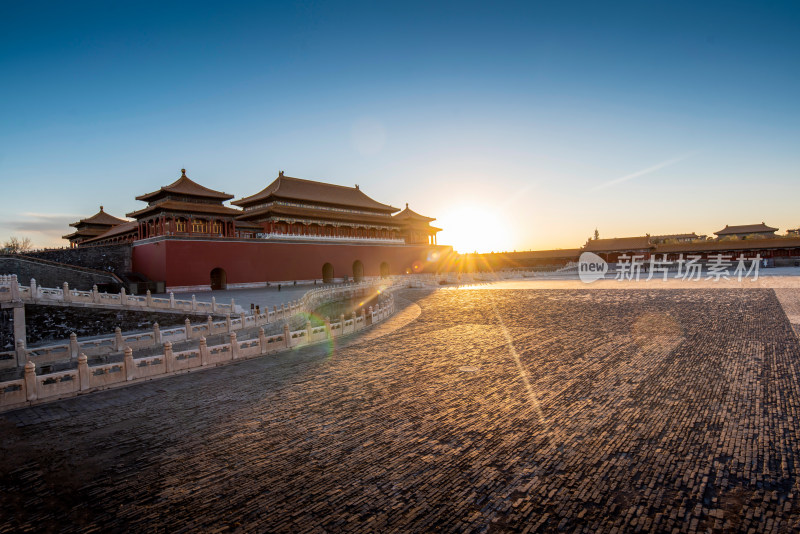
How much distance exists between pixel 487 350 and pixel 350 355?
13.0 feet

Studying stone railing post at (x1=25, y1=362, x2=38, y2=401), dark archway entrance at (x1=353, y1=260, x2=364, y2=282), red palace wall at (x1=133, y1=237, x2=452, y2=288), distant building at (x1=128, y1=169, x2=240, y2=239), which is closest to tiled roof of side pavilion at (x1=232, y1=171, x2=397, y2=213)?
red palace wall at (x1=133, y1=237, x2=452, y2=288)

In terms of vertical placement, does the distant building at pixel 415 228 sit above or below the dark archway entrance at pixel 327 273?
above

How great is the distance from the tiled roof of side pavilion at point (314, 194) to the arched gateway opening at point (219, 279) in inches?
318

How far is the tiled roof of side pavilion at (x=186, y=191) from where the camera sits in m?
28.6

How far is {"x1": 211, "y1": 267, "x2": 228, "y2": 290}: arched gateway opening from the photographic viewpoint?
30562mm

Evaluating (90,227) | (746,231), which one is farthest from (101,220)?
(746,231)

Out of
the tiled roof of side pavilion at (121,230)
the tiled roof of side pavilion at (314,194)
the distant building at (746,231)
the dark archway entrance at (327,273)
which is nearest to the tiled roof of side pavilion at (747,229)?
the distant building at (746,231)

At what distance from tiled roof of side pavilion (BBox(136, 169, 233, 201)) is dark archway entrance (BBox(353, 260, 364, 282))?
1420cm

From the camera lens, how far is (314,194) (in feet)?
131

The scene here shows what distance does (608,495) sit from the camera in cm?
443

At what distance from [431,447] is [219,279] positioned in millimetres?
28897

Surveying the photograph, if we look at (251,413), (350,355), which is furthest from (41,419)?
(350,355)

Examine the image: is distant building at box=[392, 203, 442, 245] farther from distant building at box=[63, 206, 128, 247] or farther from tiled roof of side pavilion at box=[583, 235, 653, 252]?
distant building at box=[63, 206, 128, 247]

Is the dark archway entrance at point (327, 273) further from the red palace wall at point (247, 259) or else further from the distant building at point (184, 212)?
the distant building at point (184, 212)
